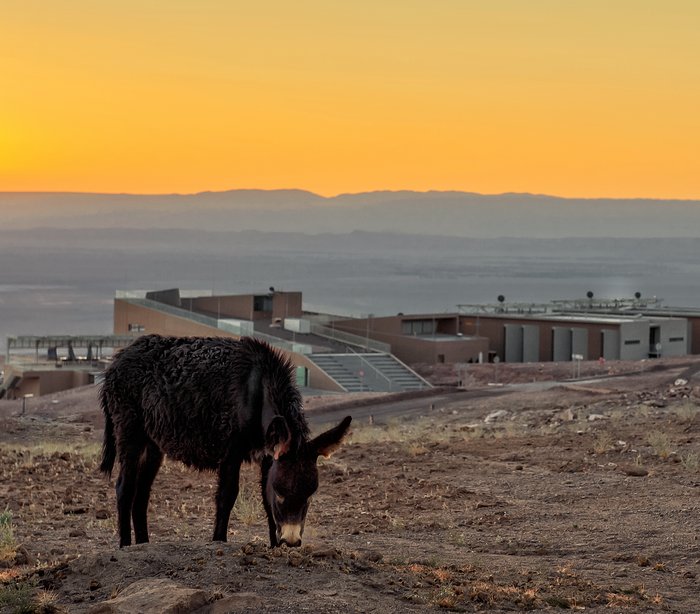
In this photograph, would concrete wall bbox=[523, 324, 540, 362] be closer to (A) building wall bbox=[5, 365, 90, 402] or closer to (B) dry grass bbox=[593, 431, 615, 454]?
(A) building wall bbox=[5, 365, 90, 402]

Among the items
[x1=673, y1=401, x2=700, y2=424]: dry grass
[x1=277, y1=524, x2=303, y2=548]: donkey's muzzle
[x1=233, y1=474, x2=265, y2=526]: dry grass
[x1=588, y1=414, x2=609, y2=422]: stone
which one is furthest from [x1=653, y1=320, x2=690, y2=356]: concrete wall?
[x1=277, y1=524, x2=303, y2=548]: donkey's muzzle

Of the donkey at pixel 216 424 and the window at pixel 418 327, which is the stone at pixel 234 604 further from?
the window at pixel 418 327

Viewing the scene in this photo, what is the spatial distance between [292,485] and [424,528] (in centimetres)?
514

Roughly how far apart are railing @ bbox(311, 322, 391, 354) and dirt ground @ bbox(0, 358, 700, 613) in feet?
120

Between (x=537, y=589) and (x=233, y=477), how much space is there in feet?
9.37

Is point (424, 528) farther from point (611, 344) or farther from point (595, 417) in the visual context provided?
point (611, 344)

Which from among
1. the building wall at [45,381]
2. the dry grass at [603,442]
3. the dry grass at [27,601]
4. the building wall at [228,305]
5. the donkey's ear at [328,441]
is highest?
the building wall at [228,305]

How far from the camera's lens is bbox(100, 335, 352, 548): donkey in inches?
388

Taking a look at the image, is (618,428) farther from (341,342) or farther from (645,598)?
(341,342)

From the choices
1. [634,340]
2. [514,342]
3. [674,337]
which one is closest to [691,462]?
[634,340]

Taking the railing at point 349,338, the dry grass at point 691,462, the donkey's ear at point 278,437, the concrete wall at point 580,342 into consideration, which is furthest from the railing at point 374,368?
the donkey's ear at point 278,437

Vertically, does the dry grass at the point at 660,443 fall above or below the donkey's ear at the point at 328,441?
below

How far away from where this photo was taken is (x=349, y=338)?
6812cm

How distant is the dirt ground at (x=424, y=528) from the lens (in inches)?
356
